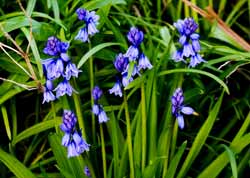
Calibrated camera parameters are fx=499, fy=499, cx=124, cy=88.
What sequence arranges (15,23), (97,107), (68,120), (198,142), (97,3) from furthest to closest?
(97,3) < (15,23) < (198,142) < (97,107) < (68,120)

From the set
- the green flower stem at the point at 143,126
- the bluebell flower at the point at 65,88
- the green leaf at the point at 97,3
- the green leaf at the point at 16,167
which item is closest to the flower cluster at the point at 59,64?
the bluebell flower at the point at 65,88

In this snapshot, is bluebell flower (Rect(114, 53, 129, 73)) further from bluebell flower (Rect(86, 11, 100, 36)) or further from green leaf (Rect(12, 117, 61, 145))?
green leaf (Rect(12, 117, 61, 145))

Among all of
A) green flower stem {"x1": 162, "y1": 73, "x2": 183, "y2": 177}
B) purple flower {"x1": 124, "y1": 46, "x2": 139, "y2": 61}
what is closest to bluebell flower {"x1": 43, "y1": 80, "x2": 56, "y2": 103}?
purple flower {"x1": 124, "y1": 46, "x2": 139, "y2": 61}

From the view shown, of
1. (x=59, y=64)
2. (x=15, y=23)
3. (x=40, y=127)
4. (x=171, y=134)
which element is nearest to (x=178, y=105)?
(x=171, y=134)

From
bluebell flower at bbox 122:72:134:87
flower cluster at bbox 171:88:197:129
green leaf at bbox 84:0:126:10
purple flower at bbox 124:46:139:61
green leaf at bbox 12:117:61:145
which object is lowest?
flower cluster at bbox 171:88:197:129

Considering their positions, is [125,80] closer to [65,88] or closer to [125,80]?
[125,80]

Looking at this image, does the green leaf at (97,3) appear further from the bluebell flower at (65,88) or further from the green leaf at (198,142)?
the green leaf at (198,142)

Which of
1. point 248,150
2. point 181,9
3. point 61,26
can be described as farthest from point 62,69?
point 181,9

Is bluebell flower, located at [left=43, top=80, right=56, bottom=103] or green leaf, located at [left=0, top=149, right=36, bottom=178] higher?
bluebell flower, located at [left=43, top=80, right=56, bottom=103]

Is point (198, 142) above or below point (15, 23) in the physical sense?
below
